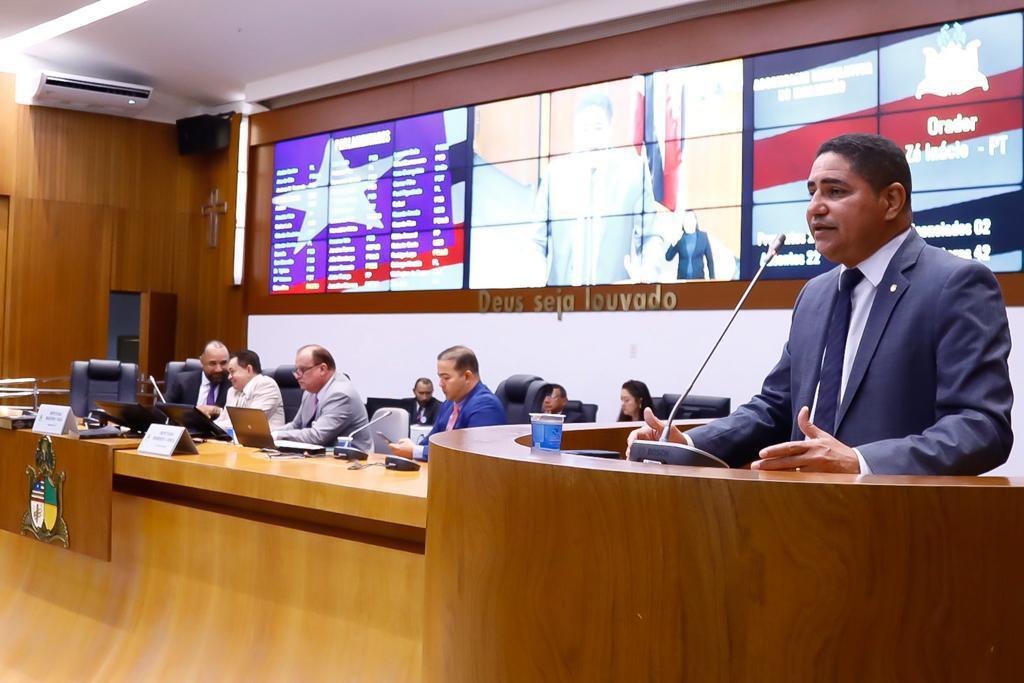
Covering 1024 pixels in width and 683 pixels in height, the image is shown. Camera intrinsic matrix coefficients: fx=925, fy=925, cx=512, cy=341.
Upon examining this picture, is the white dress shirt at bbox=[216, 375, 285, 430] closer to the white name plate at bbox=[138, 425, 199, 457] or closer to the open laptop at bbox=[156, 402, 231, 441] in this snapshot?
the open laptop at bbox=[156, 402, 231, 441]

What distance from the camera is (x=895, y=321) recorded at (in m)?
1.66

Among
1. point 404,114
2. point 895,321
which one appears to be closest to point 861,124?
point 404,114

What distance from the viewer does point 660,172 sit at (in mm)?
7203

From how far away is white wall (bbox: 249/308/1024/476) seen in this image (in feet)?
22.1

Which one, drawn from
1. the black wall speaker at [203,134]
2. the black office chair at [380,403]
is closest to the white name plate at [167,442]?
the black office chair at [380,403]

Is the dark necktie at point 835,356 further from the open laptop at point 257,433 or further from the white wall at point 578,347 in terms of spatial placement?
the white wall at point 578,347

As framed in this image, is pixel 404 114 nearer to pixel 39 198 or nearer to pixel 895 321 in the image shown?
pixel 39 198

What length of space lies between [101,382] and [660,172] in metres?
5.13

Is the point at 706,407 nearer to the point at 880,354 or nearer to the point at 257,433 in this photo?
the point at 257,433

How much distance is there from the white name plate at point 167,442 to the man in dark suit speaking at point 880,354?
5.75ft

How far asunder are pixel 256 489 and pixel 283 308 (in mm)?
7818

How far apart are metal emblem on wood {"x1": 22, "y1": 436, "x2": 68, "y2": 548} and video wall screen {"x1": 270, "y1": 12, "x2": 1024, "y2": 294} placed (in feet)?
15.8

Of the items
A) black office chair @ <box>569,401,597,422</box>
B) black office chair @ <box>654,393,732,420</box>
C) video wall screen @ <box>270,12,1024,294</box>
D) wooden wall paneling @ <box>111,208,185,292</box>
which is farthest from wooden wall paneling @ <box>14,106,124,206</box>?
black office chair @ <box>654,393,732,420</box>

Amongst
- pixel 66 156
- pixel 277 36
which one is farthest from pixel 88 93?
pixel 277 36
